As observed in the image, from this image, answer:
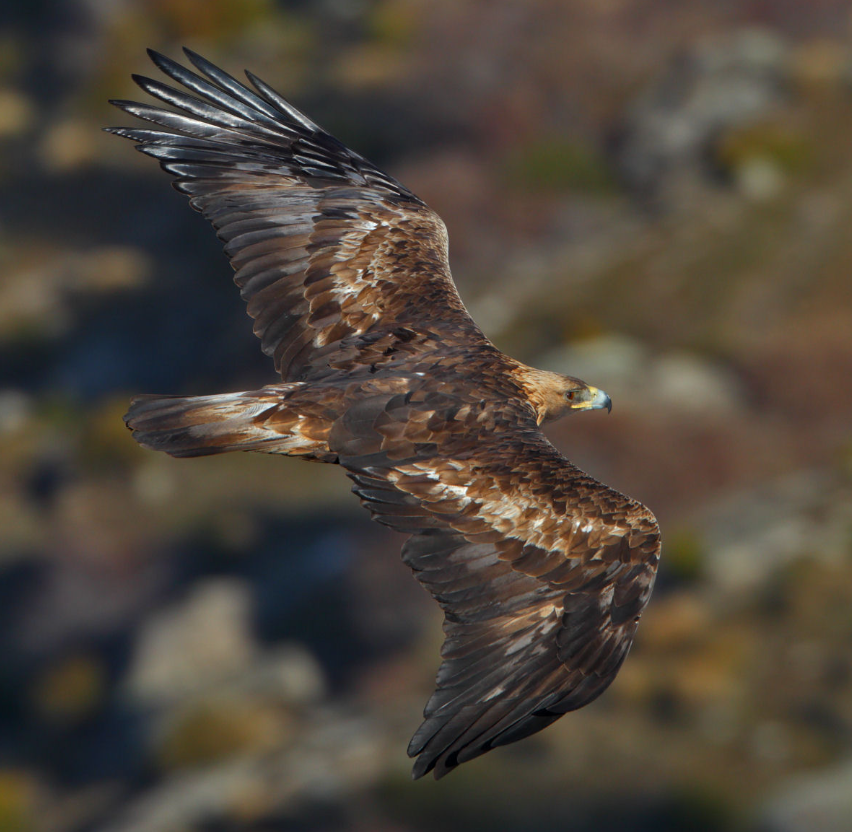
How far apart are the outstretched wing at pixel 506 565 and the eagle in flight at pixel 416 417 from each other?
0.5 inches

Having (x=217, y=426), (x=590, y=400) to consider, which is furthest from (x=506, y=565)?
(x=590, y=400)

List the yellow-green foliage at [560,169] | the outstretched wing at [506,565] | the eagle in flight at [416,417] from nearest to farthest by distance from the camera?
the outstretched wing at [506,565]
the eagle in flight at [416,417]
the yellow-green foliage at [560,169]

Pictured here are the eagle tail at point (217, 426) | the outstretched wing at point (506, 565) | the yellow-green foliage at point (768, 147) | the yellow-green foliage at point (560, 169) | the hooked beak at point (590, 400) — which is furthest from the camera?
the yellow-green foliage at point (560, 169)

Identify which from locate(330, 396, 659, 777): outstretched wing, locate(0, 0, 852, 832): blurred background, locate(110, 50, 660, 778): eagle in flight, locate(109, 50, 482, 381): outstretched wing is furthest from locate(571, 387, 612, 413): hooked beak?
locate(0, 0, 852, 832): blurred background

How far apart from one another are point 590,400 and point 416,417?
2908mm

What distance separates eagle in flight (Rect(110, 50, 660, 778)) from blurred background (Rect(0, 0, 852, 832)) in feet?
66.5

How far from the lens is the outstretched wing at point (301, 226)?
12289 millimetres

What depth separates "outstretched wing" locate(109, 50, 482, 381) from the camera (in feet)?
40.3

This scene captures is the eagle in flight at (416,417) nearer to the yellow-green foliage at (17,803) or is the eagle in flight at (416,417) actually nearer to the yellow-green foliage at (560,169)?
the yellow-green foliage at (17,803)

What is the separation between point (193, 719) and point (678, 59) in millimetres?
31968

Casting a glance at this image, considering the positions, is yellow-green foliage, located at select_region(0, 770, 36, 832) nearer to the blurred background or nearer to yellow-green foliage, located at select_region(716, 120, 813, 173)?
the blurred background

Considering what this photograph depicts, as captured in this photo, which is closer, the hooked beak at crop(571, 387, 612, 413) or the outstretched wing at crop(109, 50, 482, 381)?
the outstretched wing at crop(109, 50, 482, 381)

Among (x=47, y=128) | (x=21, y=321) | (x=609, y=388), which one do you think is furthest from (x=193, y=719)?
(x=47, y=128)

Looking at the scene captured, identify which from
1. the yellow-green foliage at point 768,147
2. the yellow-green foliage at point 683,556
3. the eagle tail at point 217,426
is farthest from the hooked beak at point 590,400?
the yellow-green foliage at point 768,147
